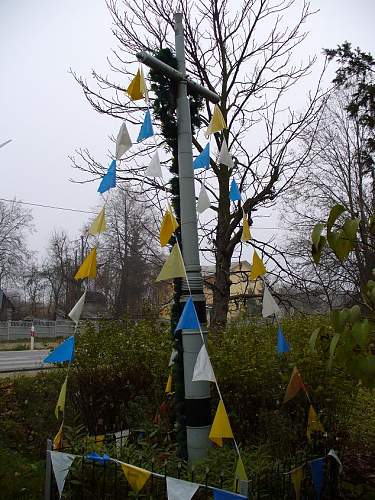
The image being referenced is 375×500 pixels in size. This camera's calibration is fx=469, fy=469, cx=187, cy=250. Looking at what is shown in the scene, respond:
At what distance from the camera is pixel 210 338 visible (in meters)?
6.02

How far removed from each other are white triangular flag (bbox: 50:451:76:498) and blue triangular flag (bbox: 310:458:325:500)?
73.3 inches

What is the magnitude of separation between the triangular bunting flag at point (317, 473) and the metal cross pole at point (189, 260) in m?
0.87

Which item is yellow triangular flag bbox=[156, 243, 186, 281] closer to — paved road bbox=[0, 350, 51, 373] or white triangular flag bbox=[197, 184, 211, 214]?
white triangular flag bbox=[197, 184, 211, 214]

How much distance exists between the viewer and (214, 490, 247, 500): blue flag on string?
2.76 metres

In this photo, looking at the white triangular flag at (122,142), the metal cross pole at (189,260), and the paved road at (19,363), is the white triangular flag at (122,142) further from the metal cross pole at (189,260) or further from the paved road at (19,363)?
the paved road at (19,363)

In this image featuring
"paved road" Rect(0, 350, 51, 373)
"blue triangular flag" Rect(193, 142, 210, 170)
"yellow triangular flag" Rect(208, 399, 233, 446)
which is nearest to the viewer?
"yellow triangular flag" Rect(208, 399, 233, 446)

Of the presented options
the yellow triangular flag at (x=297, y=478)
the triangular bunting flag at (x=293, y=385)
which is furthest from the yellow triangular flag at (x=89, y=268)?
the yellow triangular flag at (x=297, y=478)

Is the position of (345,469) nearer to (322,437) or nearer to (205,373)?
(322,437)

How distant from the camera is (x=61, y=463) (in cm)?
364

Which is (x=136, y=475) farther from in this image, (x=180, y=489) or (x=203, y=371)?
(x=203, y=371)

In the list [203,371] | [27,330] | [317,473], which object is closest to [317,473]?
[317,473]

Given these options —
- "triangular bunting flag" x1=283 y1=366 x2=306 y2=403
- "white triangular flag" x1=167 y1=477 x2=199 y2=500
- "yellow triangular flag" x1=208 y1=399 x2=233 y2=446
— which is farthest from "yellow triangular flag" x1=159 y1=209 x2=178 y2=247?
"white triangular flag" x1=167 y1=477 x2=199 y2=500

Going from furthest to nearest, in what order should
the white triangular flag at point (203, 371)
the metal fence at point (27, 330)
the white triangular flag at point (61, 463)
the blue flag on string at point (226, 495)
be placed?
the metal fence at point (27, 330) → the white triangular flag at point (61, 463) → the white triangular flag at point (203, 371) → the blue flag on string at point (226, 495)

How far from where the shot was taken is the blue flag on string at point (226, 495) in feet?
9.06
